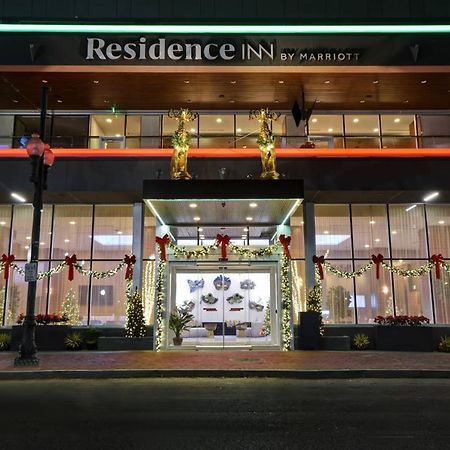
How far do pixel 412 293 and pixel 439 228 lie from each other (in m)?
2.85

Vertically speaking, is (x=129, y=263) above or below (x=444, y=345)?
above

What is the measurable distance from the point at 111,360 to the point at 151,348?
3.28 meters

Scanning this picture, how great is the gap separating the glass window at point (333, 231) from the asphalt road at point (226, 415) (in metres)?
9.12

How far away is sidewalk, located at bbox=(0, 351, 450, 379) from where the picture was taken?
1266 cm

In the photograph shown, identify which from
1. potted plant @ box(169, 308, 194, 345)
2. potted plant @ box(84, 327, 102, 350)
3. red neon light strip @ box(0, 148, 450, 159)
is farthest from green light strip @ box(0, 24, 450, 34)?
potted plant @ box(84, 327, 102, 350)

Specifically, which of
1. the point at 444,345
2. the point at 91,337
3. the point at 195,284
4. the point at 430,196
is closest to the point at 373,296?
the point at 444,345

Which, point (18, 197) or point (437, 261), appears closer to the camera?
point (437, 261)

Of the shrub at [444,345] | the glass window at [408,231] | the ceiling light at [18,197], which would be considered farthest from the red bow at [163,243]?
the shrub at [444,345]

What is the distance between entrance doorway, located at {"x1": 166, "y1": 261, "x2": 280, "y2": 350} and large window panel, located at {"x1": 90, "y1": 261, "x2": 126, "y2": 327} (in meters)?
2.74

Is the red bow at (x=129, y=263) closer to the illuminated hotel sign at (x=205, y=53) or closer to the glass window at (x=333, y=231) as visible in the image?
the glass window at (x=333, y=231)

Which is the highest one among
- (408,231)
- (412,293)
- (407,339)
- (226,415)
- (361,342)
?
(408,231)

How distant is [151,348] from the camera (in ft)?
59.5

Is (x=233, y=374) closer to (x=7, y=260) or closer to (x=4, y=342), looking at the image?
(x=4, y=342)

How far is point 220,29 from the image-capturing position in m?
19.7
